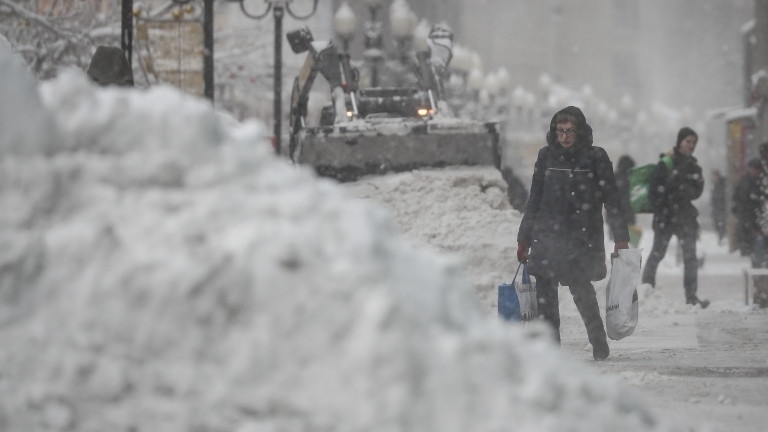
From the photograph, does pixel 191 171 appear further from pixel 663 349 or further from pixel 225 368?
pixel 663 349

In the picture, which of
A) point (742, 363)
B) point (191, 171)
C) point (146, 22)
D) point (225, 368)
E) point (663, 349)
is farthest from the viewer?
point (146, 22)

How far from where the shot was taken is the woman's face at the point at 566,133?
830 centimetres

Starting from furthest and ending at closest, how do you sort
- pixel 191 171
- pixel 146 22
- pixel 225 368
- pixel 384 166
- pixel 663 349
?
pixel 146 22 → pixel 384 166 → pixel 663 349 → pixel 191 171 → pixel 225 368

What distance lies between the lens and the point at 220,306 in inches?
140

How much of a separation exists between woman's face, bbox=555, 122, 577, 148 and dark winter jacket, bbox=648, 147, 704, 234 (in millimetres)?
5265

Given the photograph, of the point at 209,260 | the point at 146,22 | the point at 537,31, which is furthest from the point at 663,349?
the point at 537,31

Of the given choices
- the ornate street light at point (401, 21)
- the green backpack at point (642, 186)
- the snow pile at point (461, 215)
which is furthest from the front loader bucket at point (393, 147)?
the ornate street light at point (401, 21)

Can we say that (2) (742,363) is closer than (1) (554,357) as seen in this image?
No

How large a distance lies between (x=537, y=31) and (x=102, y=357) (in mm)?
89245

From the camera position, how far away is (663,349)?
361 inches

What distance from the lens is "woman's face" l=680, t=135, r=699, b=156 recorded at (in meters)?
13.3

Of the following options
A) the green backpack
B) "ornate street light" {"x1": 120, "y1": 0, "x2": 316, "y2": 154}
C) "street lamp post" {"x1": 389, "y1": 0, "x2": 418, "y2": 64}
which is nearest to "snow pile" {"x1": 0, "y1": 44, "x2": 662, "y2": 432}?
"ornate street light" {"x1": 120, "y1": 0, "x2": 316, "y2": 154}

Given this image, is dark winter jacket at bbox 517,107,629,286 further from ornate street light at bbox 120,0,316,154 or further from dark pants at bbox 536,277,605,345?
ornate street light at bbox 120,0,316,154

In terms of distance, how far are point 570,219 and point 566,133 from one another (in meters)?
0.49
